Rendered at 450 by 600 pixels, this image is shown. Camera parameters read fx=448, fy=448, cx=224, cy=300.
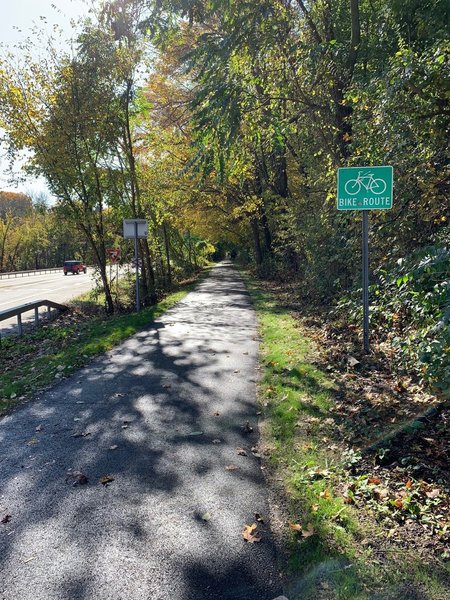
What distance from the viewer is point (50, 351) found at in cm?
948

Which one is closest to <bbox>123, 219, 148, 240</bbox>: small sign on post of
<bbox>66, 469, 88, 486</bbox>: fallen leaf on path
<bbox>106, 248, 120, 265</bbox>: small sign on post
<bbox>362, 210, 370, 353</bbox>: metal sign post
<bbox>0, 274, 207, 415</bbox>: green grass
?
<bbox>0, 274, 207, 415</bbox>: green grass

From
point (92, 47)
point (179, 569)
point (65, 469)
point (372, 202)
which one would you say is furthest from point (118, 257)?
point (179, 569)

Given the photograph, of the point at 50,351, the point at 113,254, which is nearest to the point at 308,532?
the point at 50,351

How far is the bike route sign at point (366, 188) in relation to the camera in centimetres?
613

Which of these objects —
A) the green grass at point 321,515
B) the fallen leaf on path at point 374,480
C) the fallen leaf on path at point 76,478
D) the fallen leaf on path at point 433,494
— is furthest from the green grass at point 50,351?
the fallen leaf on path at point 433,494

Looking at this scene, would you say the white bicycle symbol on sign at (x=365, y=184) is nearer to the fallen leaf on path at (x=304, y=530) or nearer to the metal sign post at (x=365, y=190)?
the metal sign post at (x=365, y=190)

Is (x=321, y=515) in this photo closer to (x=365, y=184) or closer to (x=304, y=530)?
(x=304, y=530)

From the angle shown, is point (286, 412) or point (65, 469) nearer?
point (65, 469)

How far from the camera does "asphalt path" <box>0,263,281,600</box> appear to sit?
263 centimetres

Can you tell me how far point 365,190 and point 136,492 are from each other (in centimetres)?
490

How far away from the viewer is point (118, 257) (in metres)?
16.8

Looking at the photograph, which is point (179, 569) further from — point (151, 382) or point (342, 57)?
point (342, 57)

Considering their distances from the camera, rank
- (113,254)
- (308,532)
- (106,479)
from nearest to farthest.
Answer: (308,532) → (106,479) → (113,254)

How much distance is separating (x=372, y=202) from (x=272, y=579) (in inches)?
199
